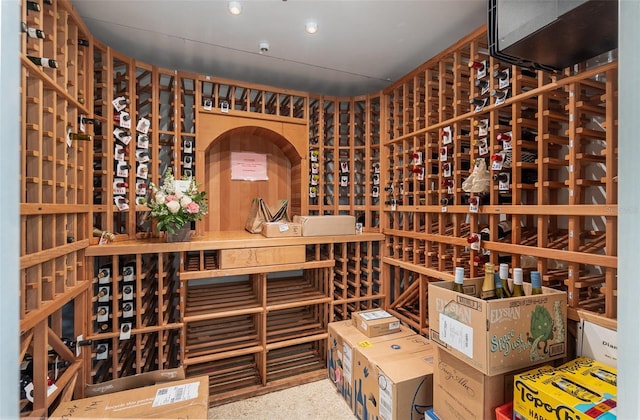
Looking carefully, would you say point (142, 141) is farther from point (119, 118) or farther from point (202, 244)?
point (202, 244)

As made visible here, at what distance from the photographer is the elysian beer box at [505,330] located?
1.19 metres

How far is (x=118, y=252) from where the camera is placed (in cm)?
190

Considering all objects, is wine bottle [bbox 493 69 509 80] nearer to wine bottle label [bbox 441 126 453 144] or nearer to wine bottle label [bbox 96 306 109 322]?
wine bottle label [bbox 441 126 453 144]

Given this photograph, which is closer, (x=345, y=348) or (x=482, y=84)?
(x=482, y=84)

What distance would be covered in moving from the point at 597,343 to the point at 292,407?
1834mm

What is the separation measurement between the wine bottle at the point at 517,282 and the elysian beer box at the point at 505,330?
101 mm

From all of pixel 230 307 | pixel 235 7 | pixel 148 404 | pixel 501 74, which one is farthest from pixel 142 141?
pixel 501 74

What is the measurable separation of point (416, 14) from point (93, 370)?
10.1 feet

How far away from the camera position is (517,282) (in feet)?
4.63

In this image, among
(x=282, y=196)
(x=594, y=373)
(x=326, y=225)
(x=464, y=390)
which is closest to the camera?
(x=594, y=373)

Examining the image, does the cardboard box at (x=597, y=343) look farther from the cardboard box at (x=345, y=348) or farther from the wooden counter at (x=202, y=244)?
the wooden counter at (x=202, y=244)

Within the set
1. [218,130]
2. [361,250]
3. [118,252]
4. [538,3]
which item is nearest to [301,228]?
[361,250]

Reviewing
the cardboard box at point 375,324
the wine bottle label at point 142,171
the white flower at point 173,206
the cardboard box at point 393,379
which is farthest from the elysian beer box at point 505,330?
the wine bottle label at point 142,171

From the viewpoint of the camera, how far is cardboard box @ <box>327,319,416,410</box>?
2.08 metres
